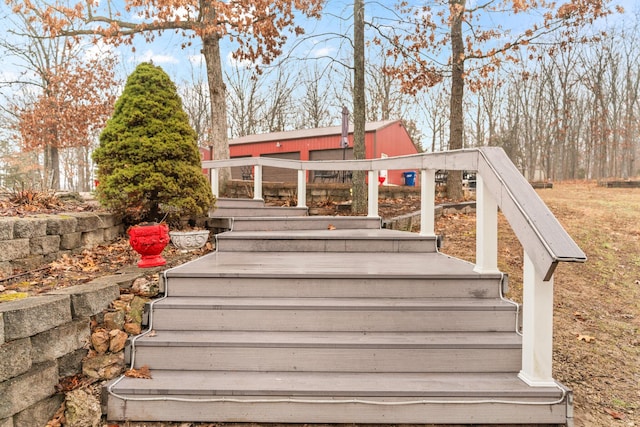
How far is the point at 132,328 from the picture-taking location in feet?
8.18

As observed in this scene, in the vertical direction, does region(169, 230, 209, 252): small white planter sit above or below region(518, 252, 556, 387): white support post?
above

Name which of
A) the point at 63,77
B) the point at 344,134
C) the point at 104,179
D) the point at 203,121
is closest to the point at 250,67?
the point at 344,134

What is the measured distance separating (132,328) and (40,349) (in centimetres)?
53

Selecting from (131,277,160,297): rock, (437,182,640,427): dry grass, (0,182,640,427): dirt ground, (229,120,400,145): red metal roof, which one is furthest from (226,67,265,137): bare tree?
(131,277,160,297): rock

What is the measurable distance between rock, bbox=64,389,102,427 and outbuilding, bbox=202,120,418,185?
12.0 meters

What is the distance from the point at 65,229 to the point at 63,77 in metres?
16.6

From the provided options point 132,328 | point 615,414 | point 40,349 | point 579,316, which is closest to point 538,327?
point 615,414

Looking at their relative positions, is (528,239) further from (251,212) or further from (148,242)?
(251,212)

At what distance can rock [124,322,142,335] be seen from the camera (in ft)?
8.15

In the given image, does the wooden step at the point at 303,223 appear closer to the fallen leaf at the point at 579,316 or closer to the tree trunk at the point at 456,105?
the fallen leaf at the point at 579,316

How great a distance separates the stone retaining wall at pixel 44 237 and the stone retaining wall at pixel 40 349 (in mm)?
1292

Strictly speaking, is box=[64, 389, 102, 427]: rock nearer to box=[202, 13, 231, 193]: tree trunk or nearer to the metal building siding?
box=[202, 13, 231, 193]: tree trunk

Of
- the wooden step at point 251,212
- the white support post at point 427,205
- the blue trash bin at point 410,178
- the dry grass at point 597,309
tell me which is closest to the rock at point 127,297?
the wooden step at point 251,212

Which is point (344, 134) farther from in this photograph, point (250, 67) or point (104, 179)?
point (104, 179)
